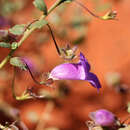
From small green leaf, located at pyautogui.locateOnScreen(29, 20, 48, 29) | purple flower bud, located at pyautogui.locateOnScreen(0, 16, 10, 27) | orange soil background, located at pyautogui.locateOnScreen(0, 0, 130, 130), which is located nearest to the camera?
small green leaf, located at pyautogui.locateOnScreen(29, 20, 48, 29)

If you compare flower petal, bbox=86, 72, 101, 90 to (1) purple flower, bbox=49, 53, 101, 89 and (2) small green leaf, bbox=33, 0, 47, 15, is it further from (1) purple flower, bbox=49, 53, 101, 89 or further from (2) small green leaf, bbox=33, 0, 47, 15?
(2) small green leaf, bbox=33, 0, 47, 15

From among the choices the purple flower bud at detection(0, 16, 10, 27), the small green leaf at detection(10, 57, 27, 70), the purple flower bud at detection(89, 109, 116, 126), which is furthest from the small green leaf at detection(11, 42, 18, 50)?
the purple flower bud at detection(0, 16, 10, 27)

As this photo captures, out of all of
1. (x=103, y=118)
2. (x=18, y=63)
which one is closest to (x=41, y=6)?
(x=18, y=63)

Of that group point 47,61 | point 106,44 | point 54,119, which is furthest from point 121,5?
point 54,119

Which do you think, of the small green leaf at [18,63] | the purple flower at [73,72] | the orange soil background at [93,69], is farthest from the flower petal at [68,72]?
the orange soil background at [93,69]

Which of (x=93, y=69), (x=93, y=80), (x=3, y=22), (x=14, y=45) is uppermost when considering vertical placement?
(x=3, y=22)

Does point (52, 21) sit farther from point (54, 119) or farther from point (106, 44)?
Answer: point (106, 44)

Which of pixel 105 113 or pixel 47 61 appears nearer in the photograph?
pixel 105 113

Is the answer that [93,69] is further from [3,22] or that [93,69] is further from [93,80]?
[93,80]
